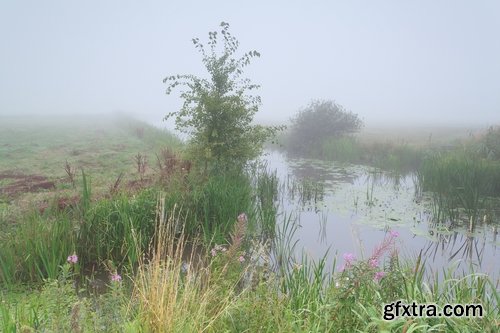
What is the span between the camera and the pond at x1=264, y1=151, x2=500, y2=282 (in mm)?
7118

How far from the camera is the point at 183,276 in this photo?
5.41m

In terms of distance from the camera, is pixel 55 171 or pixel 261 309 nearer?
pixel 261 309

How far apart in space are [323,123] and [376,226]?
15.9m

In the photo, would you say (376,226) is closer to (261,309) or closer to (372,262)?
(372,262)

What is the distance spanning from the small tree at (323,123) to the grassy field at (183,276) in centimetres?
1461

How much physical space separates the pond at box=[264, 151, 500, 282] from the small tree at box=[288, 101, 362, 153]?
9.05 m

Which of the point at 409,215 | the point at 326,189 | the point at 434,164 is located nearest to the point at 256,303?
the point at 409,215

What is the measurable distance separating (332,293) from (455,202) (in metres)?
8.26

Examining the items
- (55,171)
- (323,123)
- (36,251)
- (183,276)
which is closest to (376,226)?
(183,276)

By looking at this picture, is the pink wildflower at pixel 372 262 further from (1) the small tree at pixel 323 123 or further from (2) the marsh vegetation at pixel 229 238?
(1) the small tree at pixel 323 123

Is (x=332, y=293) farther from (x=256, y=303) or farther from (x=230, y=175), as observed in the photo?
(x=230, y=175)

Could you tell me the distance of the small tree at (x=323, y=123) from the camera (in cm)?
2412

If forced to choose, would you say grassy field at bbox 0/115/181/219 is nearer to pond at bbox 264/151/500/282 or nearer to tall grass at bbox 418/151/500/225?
pond at bbox 264/151/500/282

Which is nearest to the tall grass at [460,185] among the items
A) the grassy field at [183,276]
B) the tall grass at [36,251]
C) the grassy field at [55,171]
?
the grassy field at [183,276]
